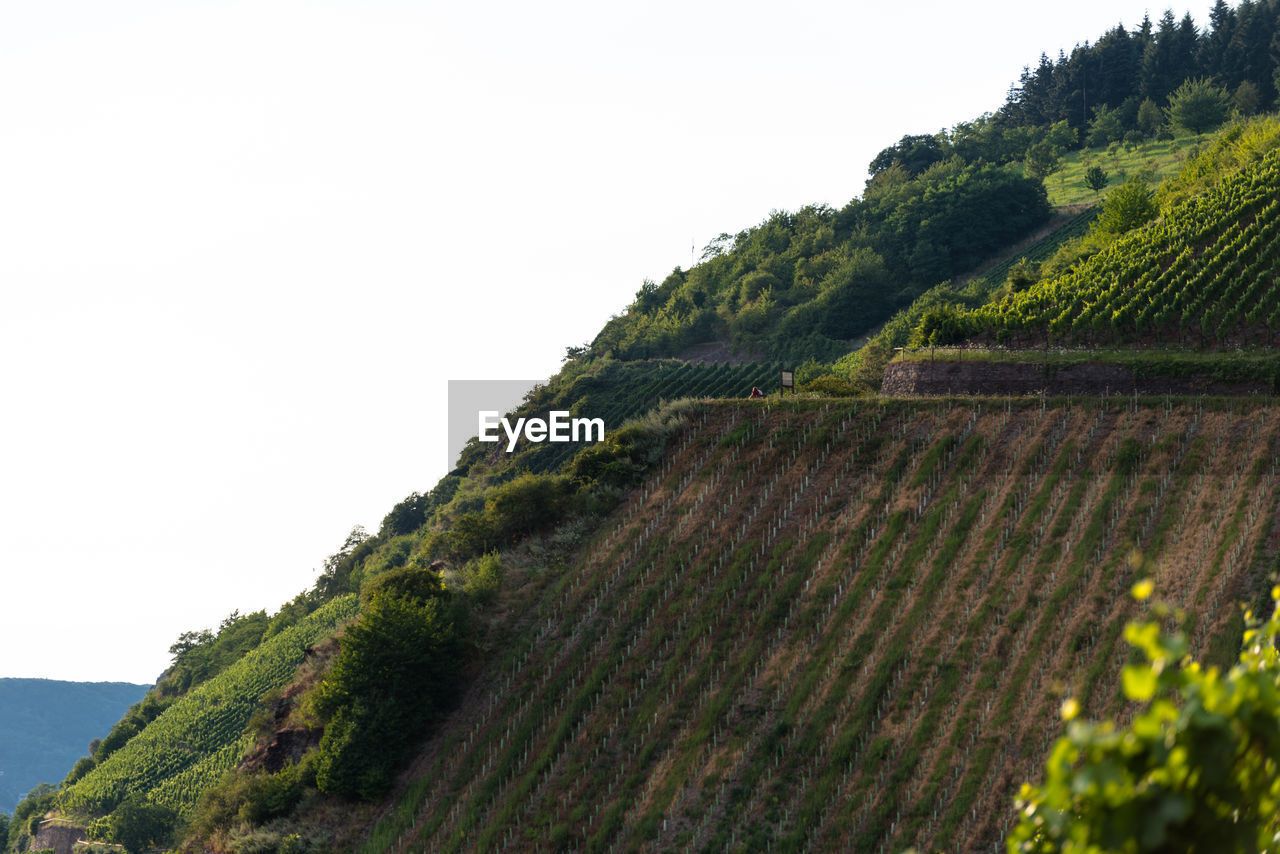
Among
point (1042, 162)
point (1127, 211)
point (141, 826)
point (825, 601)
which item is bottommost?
point (141, 826)

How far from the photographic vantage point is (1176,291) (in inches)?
1944

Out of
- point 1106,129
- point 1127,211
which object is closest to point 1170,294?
point 1127,211

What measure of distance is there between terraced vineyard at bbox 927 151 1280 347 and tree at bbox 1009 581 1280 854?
43.9 m

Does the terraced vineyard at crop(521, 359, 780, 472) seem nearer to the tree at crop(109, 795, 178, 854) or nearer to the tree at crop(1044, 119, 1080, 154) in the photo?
the tree at crop(109, 795, 178, 854)

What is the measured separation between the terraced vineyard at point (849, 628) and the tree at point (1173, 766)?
22021 mm

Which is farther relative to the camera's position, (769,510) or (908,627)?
(769,510)

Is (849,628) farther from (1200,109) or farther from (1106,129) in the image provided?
(1106,129)

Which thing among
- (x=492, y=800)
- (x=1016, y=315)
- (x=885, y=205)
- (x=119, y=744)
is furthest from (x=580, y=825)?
(x=885, y=205)

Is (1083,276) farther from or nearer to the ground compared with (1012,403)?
farther from the ground

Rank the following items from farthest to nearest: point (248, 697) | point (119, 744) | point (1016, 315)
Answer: point (119, 744) < point (248, 697) < point (1016, 315)

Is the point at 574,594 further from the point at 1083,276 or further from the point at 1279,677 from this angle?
the point at 1279,677

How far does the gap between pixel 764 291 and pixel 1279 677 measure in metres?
113

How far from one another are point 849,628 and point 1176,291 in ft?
80.5

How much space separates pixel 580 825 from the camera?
33219 mm
